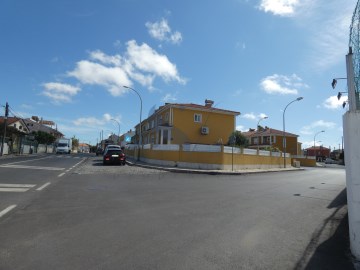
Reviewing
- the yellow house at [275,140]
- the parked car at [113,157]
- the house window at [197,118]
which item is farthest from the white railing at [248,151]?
the yellow house at [275,140]

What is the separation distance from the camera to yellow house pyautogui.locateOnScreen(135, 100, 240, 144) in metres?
39.1

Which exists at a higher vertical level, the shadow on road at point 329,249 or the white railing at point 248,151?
the white railing at point 248,151

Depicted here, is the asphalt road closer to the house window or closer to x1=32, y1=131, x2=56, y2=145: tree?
the house window

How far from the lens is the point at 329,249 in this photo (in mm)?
5141

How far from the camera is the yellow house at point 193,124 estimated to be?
39094mm

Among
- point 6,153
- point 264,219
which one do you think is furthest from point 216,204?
point 6,153

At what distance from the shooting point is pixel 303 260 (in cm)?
454

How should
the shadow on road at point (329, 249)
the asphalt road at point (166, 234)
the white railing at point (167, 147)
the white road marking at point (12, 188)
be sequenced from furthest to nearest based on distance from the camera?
the white railing at point (167, 147) → the white road marking at point (12, 188) → the shadow on road at point (329, 249) → the asphalt road at point (166, 234)

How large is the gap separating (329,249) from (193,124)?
3552cm

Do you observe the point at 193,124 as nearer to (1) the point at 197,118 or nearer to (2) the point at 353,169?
(1) the point at 197,118

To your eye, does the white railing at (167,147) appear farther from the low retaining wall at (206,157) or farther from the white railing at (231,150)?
the white railing at (231,150)

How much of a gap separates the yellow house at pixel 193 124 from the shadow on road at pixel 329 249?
31970 millimetres

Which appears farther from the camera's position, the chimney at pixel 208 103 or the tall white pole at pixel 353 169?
the chimney at pixel 208 103

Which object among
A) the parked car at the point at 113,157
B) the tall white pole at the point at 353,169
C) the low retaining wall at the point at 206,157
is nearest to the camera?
the tall white pole at the point at 353,169
